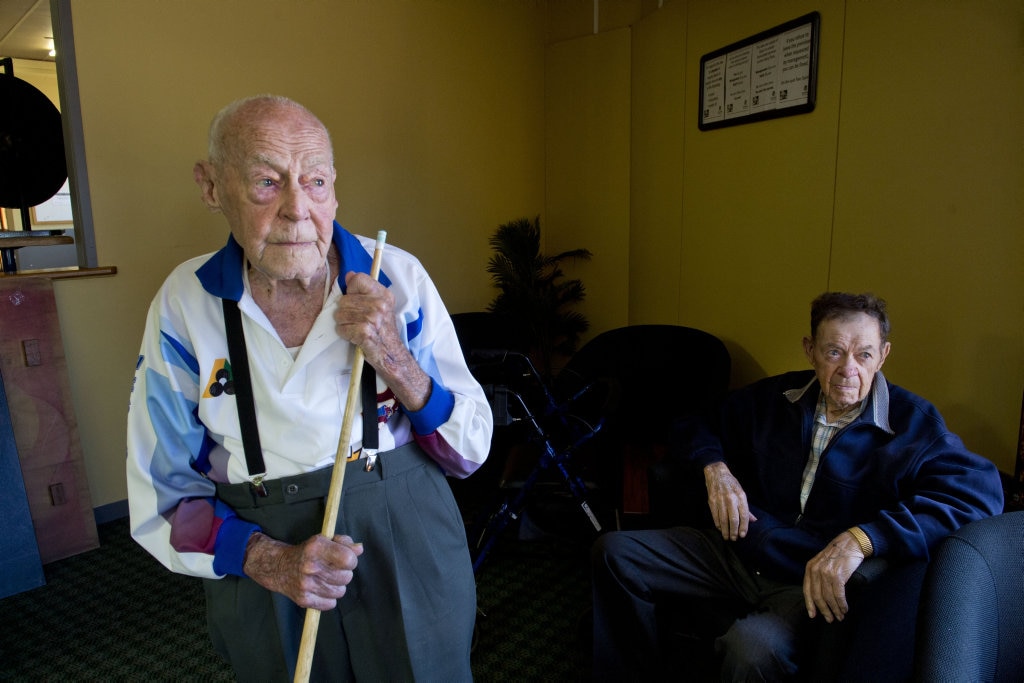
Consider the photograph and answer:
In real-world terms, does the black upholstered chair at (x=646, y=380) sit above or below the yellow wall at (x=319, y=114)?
below

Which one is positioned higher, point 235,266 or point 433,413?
point 235,266

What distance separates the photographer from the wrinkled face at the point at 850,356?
1827 mm

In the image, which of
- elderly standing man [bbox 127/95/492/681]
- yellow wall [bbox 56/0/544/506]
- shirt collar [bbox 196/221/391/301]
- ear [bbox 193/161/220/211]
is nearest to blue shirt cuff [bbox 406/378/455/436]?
elderly standing man [bbox 127/95/492/681]

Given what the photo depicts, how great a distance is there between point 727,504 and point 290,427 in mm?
1346

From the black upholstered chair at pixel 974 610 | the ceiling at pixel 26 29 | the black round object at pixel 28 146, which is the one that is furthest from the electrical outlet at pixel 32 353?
the black upholstered chair at pixel 974 610

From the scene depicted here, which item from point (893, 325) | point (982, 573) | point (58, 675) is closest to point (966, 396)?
point (893, 325)

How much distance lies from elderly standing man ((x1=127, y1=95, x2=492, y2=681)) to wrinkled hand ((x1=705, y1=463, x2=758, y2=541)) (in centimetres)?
103

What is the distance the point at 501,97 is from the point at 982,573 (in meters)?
3.96

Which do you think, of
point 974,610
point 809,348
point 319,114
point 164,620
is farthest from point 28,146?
point 974,610

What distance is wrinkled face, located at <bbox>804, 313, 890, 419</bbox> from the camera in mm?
1827

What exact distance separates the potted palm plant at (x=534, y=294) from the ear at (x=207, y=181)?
2.98 m

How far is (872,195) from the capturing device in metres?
2.41

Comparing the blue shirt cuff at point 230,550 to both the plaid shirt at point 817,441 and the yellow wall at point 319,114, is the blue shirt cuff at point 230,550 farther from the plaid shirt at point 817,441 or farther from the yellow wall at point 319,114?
the yellow wall at point 319,114

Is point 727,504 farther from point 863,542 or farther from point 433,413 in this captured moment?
point 433,413
